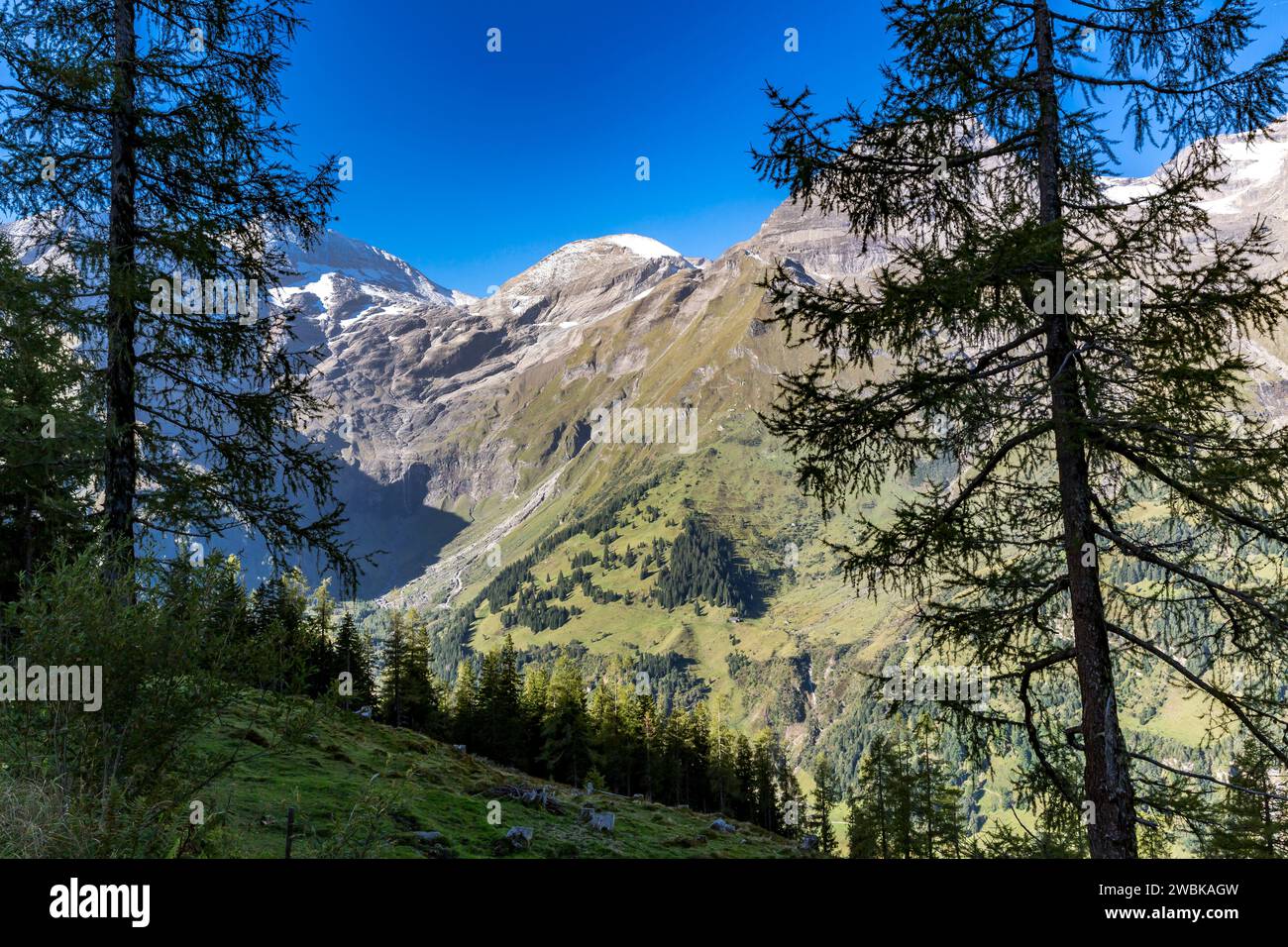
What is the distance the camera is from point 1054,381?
22.3 feet

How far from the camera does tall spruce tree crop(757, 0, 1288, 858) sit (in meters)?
6.48

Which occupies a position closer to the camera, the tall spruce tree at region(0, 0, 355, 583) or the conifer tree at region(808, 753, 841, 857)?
the tall spruce tree at region(0, 0, 355, 583)

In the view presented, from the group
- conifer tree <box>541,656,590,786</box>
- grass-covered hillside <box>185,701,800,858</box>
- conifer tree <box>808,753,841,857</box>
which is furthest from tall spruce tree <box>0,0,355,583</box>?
conifer tree <box>808,753,841,857</box>

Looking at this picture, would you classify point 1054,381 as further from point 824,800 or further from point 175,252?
point 824,800

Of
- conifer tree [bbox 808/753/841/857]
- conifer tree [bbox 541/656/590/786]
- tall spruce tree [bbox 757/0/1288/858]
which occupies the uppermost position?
tall spruce tree [bbox 757/0/1288/858]

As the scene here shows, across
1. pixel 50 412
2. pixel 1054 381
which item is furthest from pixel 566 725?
pixel 1054 381

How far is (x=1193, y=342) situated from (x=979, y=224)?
2725 millimetres

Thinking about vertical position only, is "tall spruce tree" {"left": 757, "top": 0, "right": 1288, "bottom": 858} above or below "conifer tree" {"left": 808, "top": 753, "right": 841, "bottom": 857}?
above

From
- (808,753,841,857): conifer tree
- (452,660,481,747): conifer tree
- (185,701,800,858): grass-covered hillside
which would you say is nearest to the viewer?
(185,701,800,858): grass-covered hillside

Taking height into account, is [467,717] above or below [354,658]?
below

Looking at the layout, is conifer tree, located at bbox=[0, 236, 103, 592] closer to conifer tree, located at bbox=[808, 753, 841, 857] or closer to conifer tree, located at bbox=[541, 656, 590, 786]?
conifer tree, located at bbox=[541, 656, 590, 786]

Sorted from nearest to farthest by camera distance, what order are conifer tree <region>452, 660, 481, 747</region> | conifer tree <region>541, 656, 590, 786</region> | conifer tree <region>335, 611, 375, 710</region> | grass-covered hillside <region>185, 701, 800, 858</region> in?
grass-covered hillside <region>185, 701, 800, 858</region> < conifer tree <region>335, 611, 375, 710</region> < conifer tree <region>541, 656, 590, 786</region> < conifer tree <region>452, 660, 481, 747</region>
